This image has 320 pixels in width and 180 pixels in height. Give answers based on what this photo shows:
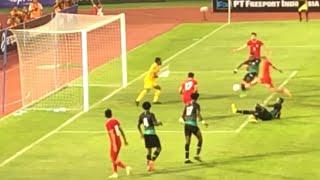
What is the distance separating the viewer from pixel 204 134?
29.8 meters

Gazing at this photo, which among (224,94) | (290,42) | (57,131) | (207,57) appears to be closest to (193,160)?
(57,131)

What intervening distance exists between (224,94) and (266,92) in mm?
1542

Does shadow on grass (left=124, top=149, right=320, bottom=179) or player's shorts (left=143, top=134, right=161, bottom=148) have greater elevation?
player's shorts (left=143, top=134, right=161, bottom=148)

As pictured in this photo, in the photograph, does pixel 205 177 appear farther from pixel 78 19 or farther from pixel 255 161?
pixel 78 19

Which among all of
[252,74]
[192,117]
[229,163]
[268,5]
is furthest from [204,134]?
[268,5]

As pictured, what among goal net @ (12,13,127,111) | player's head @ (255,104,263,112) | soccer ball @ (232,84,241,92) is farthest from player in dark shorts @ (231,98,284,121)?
goal net @ (12,13,127,111)

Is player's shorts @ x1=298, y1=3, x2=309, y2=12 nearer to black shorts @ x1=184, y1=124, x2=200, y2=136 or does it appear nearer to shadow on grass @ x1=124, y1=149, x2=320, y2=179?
shadow on grass @ x1=124, y1=149, x2=320, y2=179

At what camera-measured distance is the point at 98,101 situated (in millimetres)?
35875

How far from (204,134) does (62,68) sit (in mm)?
13013

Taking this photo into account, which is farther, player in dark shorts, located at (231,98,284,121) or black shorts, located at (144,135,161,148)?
player in dark shorts, located at (231,98,284,121)

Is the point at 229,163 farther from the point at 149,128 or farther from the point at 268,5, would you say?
the point at 268,5

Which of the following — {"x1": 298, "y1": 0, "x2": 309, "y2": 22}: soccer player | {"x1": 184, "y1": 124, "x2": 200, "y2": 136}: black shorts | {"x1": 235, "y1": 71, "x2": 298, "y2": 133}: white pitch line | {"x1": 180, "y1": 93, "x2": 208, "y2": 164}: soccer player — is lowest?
{"x1": 235, "y1": 71, "x2": 298, "y2": 133}: white pitch line

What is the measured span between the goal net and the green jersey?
9328mm

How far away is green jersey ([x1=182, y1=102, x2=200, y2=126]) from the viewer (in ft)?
82.9
